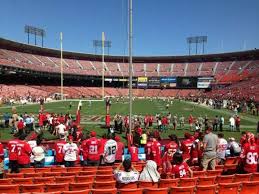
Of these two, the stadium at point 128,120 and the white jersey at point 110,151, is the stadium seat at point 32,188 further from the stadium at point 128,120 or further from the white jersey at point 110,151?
the white jersey at point 110,151

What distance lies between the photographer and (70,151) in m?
11.3

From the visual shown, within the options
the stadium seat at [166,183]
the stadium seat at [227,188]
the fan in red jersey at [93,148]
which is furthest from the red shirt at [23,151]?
the stadium seat at [227,188]

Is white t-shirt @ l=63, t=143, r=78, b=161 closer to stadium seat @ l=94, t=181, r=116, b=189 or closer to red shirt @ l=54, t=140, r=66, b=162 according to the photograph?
red shirt @ l=54, t=140, r=66, b=162

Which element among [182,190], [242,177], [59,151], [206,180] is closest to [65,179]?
[182,190]

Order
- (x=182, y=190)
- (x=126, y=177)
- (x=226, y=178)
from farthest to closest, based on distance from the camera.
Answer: (x=226, y=178)
(x=182, y=190)
(x=126, y=177)

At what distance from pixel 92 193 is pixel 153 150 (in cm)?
387

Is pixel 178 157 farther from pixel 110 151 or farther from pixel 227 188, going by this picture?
pixel 110 151

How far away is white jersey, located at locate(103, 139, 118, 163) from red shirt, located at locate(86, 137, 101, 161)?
0.35 meters

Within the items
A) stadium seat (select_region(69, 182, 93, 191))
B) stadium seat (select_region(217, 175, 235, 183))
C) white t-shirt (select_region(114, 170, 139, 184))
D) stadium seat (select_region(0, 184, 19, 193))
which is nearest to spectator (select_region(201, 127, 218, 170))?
stadium seat (select_region(217, 175, 235, 183))

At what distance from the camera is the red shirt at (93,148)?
35.6 feet

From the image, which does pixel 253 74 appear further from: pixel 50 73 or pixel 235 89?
pixel 50 73

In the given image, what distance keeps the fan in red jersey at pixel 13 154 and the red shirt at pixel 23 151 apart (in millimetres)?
95

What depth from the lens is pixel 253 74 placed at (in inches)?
3433

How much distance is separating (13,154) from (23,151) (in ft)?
0.96
